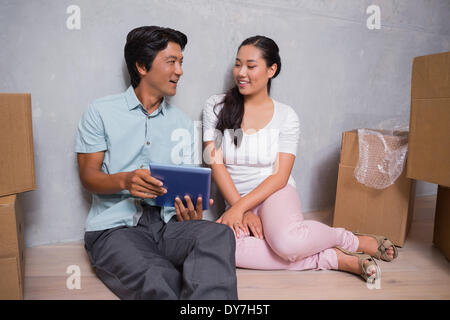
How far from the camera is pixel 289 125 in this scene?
5.34 ft

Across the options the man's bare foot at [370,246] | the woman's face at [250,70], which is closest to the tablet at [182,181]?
the woman's face at [250,70]

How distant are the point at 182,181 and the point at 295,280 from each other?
0.57m

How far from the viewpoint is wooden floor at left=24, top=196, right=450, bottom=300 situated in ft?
4.18

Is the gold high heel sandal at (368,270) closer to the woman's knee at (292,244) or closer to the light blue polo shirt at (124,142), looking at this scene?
the woman's knee at (292,244)

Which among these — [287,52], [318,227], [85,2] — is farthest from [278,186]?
[85,2]

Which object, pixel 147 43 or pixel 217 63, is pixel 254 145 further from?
pixel 147 43

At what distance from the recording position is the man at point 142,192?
1.14 m

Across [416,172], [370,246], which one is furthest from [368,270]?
[416,172]

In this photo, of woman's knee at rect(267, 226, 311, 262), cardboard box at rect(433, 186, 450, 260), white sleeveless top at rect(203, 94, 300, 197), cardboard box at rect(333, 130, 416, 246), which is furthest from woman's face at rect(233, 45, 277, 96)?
cardboard box at rect(433, 186, 450, 260)

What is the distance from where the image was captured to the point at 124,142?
4.53 feet

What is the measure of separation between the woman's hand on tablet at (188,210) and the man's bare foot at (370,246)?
2.32 ft

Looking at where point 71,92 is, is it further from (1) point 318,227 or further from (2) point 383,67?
(2) point 383,67

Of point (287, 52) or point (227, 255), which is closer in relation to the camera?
point (227, 255)
